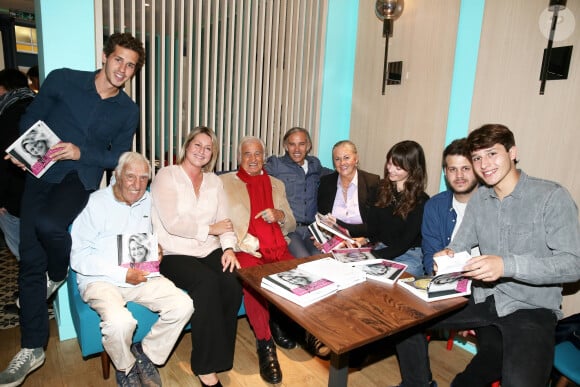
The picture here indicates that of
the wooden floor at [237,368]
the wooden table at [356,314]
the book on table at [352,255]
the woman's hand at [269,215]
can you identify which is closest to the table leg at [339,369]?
the wooden table at [356,314]

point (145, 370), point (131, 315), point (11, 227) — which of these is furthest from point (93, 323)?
point (11, 227)

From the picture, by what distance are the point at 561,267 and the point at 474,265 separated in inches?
15.2

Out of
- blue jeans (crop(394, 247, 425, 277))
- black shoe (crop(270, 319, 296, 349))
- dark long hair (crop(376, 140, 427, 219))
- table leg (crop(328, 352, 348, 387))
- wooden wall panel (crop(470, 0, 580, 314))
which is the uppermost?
wooden wall panel (crop(470, 0, 580, 314))

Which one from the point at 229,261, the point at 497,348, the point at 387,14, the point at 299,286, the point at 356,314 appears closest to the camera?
the point at 356,314

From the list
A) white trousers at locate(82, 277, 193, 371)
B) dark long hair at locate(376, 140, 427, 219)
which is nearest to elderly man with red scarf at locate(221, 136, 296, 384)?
white trousers at locate(82, 277, 193, 371)

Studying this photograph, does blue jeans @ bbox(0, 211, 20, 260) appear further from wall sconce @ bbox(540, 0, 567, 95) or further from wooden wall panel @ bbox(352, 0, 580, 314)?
wall sconce @ bbox(540, 0, 567, 95)

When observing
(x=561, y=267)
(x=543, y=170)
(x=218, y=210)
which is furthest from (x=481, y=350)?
(x=218, y=210)

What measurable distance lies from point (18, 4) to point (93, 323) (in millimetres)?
7143

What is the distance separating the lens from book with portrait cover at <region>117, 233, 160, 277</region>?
208 cm

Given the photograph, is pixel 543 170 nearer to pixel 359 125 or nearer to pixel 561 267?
pixel 561 267

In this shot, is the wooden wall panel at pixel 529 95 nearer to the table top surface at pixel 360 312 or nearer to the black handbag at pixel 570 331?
the black handbag at pixel 570 331

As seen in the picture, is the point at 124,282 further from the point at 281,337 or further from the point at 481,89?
the point at 481,89

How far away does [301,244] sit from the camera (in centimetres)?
297

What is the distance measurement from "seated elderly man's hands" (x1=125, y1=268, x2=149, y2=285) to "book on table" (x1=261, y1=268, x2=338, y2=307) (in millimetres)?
787
